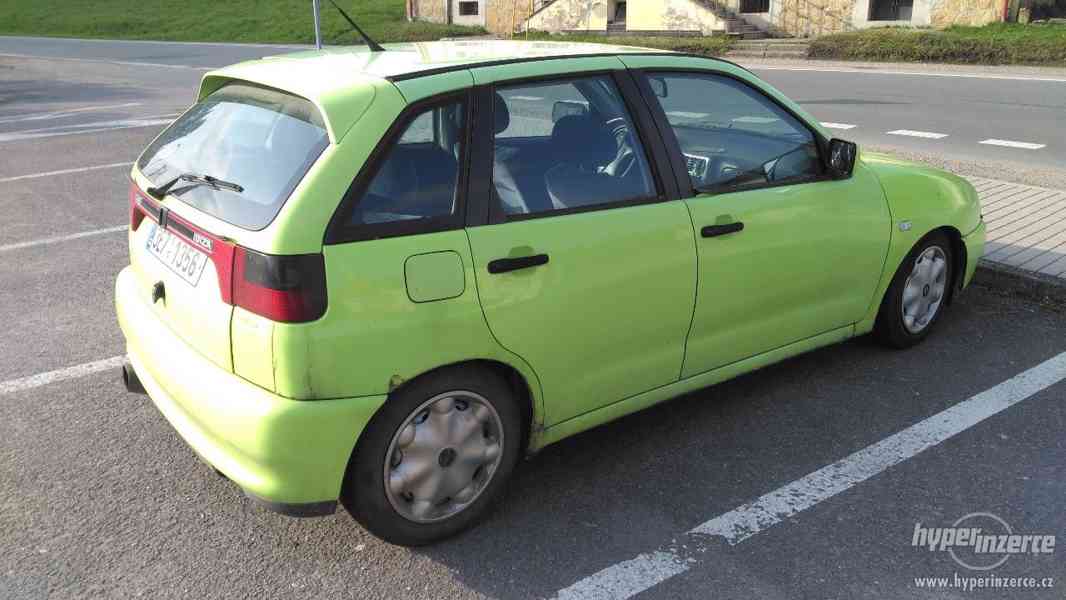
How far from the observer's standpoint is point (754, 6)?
98.9 ft

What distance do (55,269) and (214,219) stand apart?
4.06 meters

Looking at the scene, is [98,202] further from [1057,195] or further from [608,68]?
[1057,195]

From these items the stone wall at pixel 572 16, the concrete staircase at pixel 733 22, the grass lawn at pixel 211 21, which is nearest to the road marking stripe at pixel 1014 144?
the concrete staircase at pixel 733 22

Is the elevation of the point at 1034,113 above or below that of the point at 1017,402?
above

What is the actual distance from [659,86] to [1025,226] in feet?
13.9

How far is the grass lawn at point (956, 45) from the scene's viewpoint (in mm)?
20484

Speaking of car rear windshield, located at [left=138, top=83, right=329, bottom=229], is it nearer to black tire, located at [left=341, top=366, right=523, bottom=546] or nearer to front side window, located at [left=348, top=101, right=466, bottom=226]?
front side window, located at [left=348, top=101, right=466, bottom=226]

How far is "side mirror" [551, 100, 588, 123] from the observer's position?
361cm

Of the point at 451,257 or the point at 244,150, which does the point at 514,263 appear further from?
the point at 244,150

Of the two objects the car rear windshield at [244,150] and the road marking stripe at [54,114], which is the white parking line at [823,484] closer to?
the car rear windshield at [244,150]

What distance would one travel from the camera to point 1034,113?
44.6 feet

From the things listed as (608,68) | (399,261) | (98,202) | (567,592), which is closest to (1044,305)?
(608,68)

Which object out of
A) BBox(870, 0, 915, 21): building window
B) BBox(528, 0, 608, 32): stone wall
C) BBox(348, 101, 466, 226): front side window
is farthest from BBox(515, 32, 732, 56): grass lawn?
BBox(348, 101, 466, 226): front side window

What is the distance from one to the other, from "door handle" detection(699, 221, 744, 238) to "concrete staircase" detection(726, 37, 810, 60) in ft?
74.5
